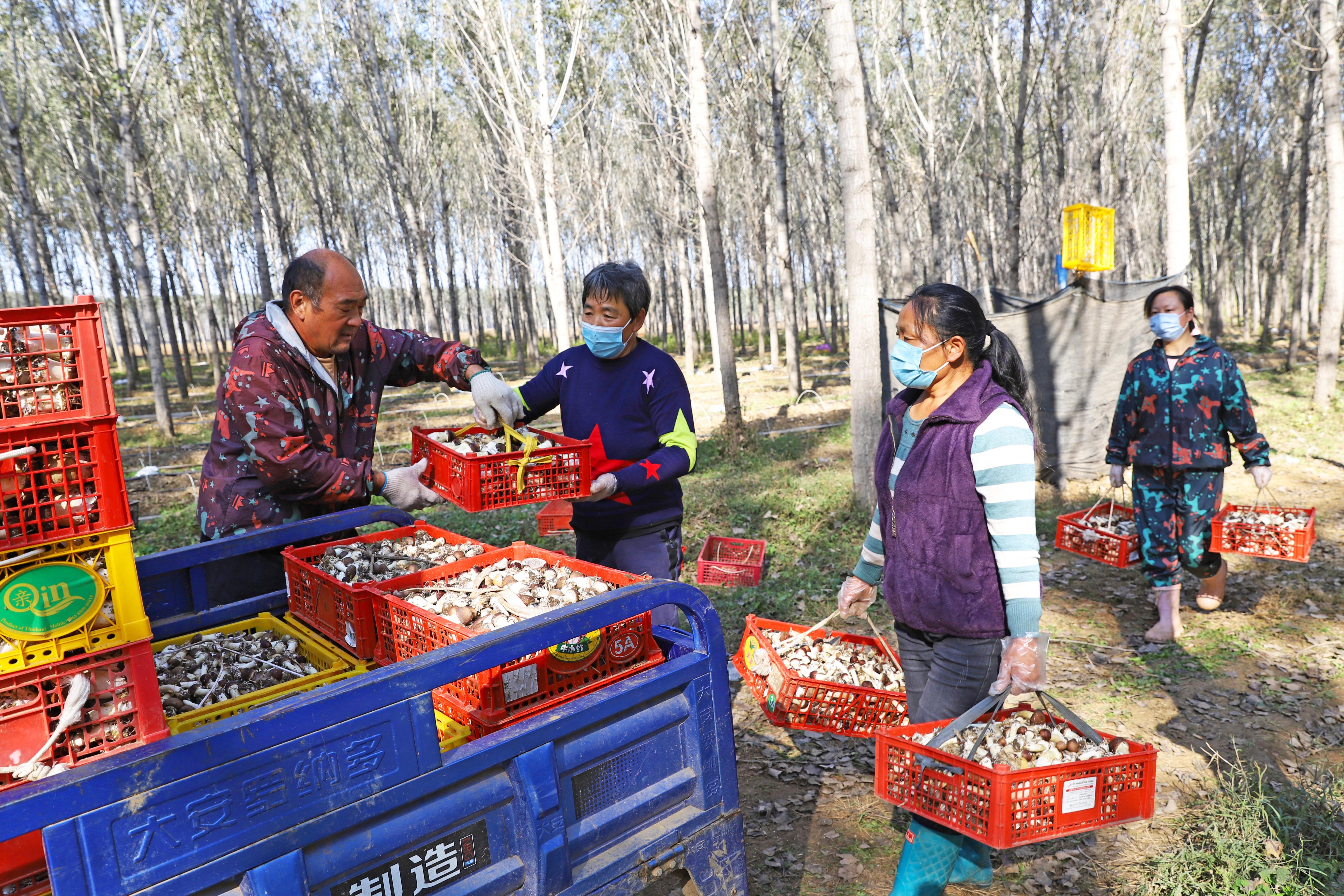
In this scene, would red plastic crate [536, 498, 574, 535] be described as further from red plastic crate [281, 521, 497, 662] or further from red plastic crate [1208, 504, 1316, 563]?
red plastic crate [1208, 504, 1316, 563]

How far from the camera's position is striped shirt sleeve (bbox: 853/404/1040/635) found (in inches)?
87.9

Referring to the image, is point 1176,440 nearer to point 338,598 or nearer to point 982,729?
point 982,729

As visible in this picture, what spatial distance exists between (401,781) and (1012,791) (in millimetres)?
1435

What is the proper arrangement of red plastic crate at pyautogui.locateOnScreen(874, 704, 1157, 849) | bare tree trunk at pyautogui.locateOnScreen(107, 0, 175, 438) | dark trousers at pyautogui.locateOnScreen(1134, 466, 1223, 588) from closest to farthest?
red plastic crate at pyautogui.locateOnScreen(874, 704, 1157, 849)
dark trousers at pyautogui.locateOnScreen(1134, 466, 1223, 588)
bare tree trunk at pyautogui.locateOnScreen(107, 0, 175, 438)

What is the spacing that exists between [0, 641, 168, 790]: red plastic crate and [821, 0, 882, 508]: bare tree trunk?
5.64 m

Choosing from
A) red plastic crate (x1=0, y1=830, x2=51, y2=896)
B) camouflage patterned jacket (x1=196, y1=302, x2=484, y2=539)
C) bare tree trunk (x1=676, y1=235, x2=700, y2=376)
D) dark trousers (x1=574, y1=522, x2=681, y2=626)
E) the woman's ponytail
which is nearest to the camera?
red plastic crate (x1=0, y1=830, x2=51, y2=896)

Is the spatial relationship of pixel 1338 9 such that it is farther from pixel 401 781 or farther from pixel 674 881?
pixel 401 781

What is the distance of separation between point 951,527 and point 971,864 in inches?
41.8

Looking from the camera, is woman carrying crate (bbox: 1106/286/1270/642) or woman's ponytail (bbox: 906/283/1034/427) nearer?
woman's ponytail (bbox: 906/283/1034/427)

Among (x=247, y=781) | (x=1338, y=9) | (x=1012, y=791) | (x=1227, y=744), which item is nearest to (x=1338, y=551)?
(x=1227, y=744)

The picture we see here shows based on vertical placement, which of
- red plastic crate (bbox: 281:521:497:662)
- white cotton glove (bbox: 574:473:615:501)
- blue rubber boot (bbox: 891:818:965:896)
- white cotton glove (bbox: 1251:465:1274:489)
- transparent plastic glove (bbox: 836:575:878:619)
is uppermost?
white cotton glove (bbox: 574:473:615:501)

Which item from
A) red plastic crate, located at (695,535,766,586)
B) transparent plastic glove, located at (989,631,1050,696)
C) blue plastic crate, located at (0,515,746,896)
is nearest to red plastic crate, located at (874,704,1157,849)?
transparent plastic glove, located at (989,631,1050,696)

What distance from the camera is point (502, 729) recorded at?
71.9 inches

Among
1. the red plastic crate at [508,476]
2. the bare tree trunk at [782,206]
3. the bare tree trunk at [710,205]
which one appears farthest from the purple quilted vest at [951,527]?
the bare tree trunk at [782,206]
